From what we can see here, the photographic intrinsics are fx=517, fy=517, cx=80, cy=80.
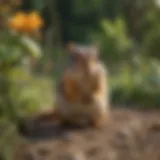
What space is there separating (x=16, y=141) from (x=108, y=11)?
4.86 feet

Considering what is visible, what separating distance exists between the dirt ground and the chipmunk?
40 mm

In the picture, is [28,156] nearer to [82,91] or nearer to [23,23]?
[82,91]

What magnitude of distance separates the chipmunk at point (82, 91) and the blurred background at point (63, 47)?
0.13 m

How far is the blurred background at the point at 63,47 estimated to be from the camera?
156 cm

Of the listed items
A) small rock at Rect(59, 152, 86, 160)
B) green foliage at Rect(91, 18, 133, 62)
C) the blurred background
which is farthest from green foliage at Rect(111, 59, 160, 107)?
small rock at Rect(59, 152, 86, 160)

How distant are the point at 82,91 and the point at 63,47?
122 cm

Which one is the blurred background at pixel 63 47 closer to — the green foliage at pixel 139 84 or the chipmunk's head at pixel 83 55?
the green foliage at pixel 139 84

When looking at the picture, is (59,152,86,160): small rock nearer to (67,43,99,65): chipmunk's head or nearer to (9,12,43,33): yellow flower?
(67,43,99,65): chipmunk's head

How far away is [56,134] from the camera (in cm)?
155

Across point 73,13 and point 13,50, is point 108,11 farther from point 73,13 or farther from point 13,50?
point 13,50

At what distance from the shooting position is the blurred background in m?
1.56

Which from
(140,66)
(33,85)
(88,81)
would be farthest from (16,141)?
(140,66)

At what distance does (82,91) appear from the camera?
5.13ft

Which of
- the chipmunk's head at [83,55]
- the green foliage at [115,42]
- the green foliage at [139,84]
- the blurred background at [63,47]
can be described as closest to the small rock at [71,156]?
the blurred background at [63,47]
